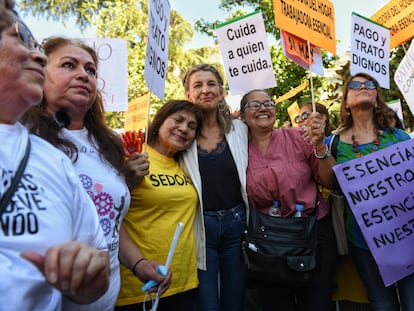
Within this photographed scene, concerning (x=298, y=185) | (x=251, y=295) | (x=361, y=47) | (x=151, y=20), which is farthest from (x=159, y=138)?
(x=361, y=47)

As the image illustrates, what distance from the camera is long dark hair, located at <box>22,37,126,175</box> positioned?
1.58m

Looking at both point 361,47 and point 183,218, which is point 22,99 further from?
point 361,47

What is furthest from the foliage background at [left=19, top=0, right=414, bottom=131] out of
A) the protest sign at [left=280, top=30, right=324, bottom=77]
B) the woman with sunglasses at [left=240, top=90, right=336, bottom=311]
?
the woman with sunglasses at [left=240, top=90, right=336, bottom=311]

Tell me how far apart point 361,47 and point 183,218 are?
2339 mm

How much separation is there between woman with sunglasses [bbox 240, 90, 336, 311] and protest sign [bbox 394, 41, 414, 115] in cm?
184

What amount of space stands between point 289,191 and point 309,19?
1770 millimetres

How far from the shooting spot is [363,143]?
2.68 metres

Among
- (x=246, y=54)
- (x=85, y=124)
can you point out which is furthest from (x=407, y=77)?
(x=85, y=124)

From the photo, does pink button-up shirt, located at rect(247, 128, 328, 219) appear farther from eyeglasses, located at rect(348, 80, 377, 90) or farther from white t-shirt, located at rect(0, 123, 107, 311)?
white t-shirt, located at rect(0, 123, 107, 311)

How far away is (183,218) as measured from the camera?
2.36 m

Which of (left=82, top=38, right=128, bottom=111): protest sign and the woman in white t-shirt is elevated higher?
(left=82, top=38, right=128, bottom=111): protest sign

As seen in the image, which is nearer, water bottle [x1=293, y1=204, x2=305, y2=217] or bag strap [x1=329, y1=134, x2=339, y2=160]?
water bottle [x1=293, y1=204, x2=305, y2=217]

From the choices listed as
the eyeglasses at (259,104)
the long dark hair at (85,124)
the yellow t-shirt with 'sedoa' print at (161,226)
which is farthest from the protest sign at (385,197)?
the long dark hair at (85,124)

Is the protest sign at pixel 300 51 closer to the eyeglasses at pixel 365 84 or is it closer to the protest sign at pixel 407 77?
the eyeglasses at pixel 365 84
